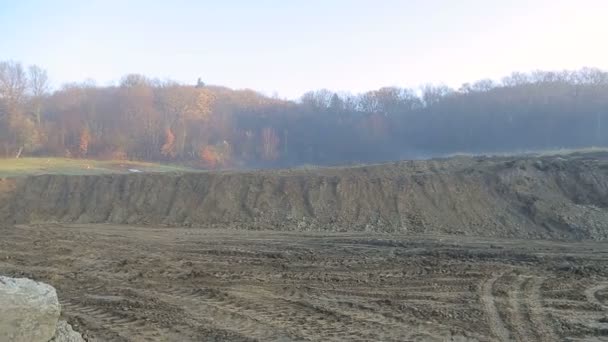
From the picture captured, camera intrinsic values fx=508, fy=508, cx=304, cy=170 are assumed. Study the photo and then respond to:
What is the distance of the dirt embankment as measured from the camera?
1953 cm

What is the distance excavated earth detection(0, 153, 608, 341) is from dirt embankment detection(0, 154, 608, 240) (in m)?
0.08

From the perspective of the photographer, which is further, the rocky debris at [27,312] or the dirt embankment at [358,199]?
the dirt embankment at [358,199]

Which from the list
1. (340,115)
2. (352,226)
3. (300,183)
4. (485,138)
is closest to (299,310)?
(352,226)

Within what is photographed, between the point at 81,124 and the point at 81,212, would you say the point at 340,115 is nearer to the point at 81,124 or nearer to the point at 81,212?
the point at 81,124

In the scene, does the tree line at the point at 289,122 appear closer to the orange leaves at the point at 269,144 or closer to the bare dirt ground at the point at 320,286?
the orange leaves at the point at 269,144

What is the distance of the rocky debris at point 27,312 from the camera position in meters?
4.86

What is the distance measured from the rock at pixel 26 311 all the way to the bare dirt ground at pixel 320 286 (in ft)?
7.96

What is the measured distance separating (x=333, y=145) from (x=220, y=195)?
54.3m

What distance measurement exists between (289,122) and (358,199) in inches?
2418

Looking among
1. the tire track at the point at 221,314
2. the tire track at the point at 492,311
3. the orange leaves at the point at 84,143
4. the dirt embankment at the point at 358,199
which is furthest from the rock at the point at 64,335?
the orange leaves at the point at 84,143

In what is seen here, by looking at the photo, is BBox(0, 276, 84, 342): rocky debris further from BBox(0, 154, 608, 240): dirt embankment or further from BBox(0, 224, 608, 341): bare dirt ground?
BBox(0, 154, 608, 240): dirt embankment

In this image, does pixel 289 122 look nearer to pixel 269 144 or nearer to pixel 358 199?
pixel 269 144

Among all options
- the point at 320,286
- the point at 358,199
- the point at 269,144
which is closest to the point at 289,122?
the point at 269,144

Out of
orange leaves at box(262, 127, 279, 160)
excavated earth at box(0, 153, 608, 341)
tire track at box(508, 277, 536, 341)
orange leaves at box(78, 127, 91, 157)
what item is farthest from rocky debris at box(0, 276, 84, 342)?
orange leaves at box(262, 127, 279, 160)
